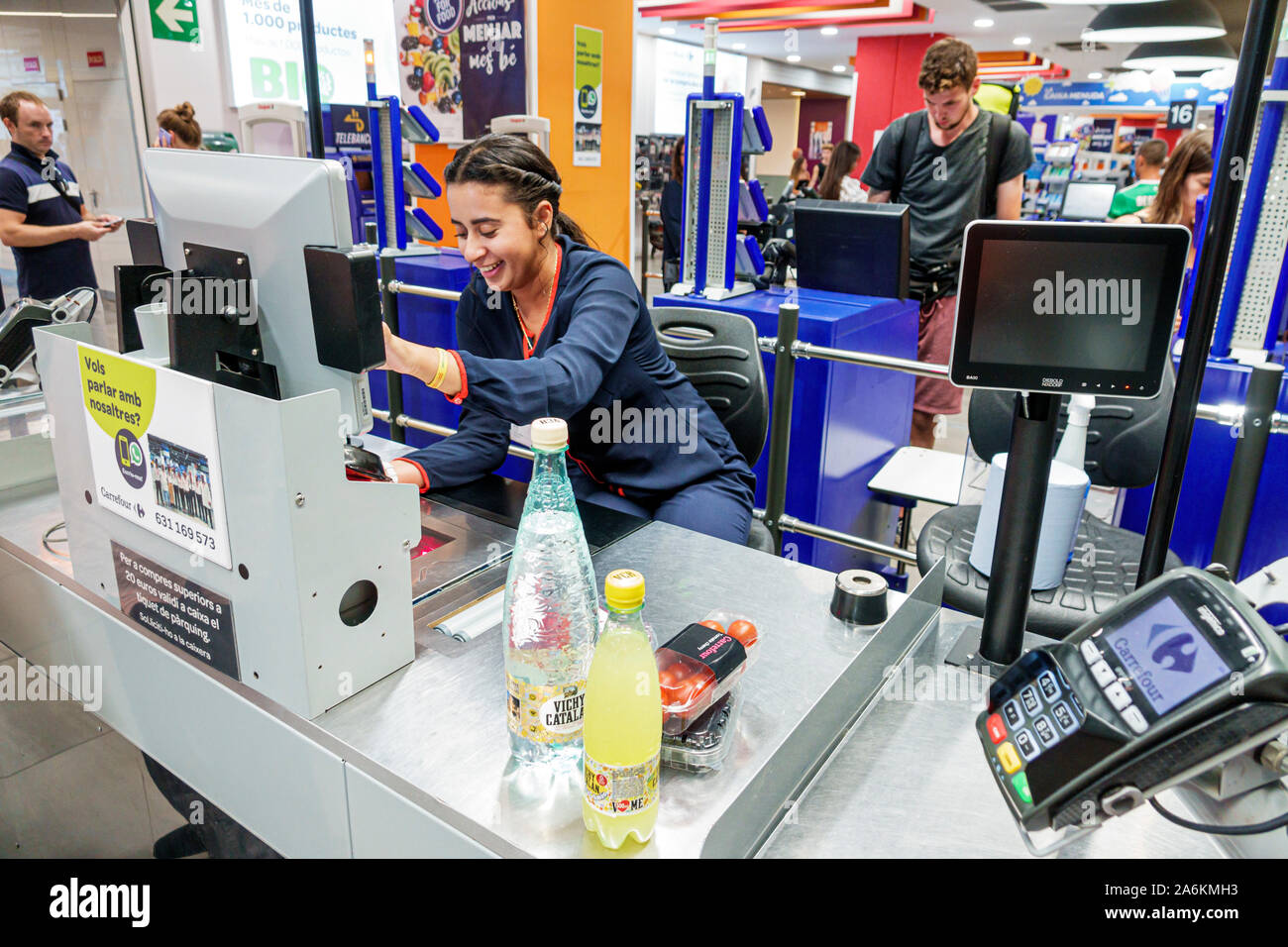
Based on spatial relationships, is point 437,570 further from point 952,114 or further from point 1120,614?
point 952,114

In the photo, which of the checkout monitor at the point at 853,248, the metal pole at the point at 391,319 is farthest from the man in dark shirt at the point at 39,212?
the checkout monitor at the point at 853,248

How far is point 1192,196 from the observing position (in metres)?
3.70

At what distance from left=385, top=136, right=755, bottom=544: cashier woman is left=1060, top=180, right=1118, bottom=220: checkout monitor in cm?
877

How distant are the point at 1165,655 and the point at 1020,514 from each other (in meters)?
0.33

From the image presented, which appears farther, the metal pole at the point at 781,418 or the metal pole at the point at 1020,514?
the metal pole at the point at 781,418

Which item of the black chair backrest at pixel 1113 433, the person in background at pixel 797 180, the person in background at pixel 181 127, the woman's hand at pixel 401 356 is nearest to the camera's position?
the woman's hand at pixel 401 356

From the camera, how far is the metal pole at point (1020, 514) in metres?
0.98

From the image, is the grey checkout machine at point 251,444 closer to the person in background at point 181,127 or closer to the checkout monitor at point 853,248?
the checkout monitor at point 853,248

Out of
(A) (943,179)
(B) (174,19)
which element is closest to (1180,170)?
(A) (943,179)

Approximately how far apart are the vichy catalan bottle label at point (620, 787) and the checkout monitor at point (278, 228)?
1.66 ft

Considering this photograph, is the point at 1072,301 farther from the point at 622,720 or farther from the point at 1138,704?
the point at 622,720

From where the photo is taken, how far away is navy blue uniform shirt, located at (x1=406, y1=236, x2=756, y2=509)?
5.54 ft

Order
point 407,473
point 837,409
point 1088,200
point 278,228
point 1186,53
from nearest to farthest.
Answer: point 278,228
point 407,473
point 837,409
point 1186,53
point 1088,200

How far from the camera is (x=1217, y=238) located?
84cm
